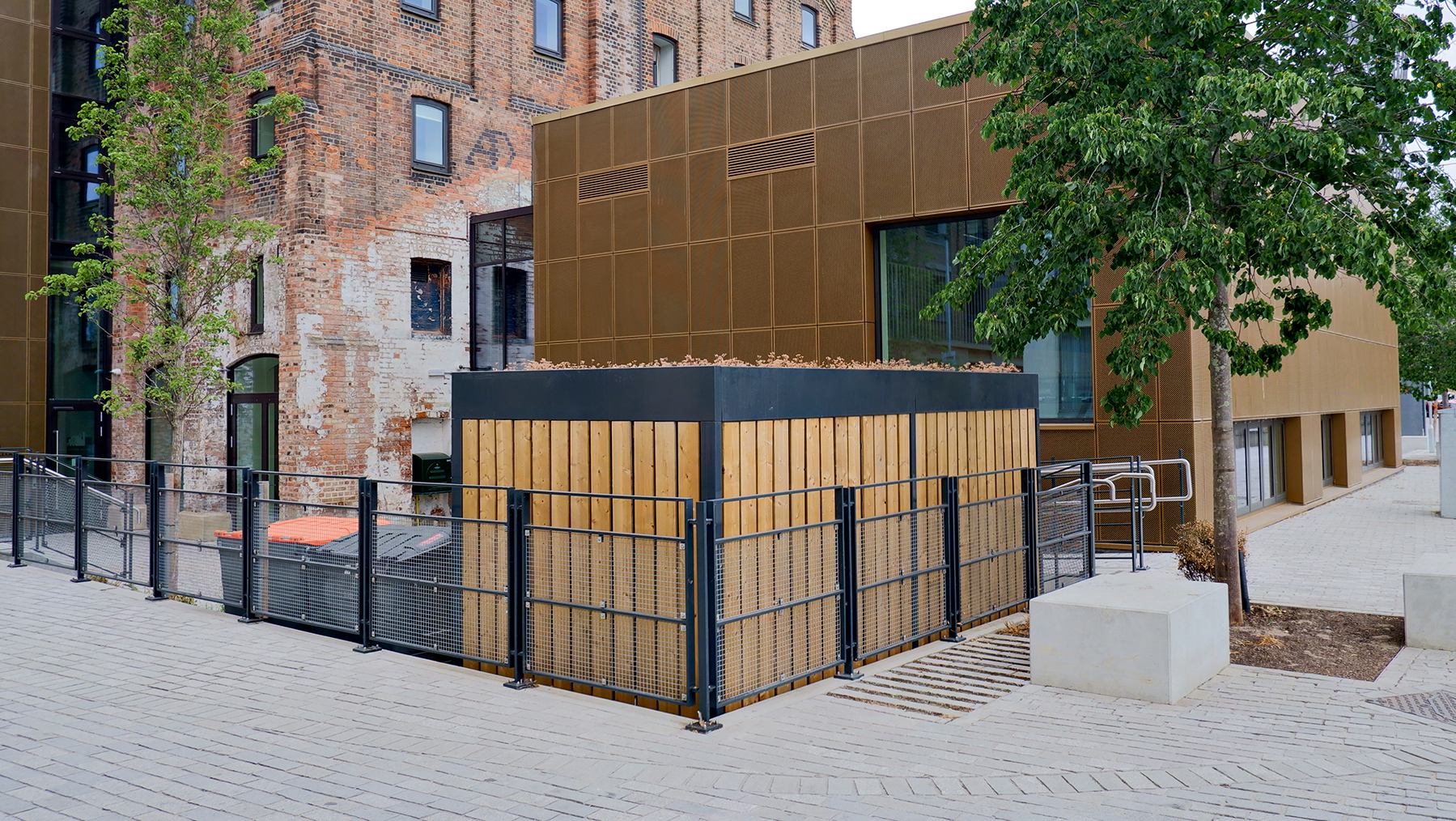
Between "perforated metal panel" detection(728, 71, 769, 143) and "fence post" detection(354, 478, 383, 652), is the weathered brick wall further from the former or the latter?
"fence post" detection(354, 478, 383, 652)

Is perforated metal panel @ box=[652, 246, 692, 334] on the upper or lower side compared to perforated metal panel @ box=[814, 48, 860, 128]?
lower

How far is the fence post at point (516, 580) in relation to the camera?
309 inches

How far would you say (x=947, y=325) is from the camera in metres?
16.4

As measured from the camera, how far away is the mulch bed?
26.9 ft

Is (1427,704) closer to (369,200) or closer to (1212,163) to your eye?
(1212,163)

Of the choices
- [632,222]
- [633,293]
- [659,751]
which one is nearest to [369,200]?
→ [632,222]

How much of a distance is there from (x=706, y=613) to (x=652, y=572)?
0.57 metres

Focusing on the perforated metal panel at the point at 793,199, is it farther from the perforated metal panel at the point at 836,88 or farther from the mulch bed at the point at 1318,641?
the mulch bed at the point at 1318,641

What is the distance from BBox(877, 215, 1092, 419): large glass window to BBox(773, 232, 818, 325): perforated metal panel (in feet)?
3.86

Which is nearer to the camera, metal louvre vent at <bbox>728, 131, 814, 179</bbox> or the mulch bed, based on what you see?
the mulch bed

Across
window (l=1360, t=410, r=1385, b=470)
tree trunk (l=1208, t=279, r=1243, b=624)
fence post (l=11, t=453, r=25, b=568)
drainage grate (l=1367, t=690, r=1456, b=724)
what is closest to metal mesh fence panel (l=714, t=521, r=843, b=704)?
drainage grate (l=1367, t=690, r=1456, b=724)

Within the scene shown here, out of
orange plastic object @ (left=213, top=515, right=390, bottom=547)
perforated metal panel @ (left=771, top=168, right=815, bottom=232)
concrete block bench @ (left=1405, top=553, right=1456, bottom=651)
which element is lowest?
concrete block bench @ (left=1405, top=553, right=1456, bottom=651)

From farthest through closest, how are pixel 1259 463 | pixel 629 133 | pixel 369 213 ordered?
1. pixel 369 213
2. pixel 629 133
3. pixel 1259 463

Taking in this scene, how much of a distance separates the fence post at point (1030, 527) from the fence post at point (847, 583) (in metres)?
3.01
